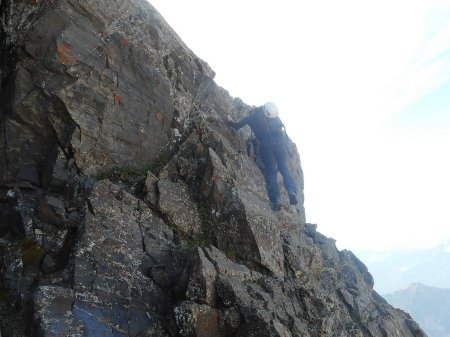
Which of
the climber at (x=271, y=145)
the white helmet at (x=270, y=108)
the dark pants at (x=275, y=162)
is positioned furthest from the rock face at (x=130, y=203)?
the white helmet at (x=270, y=108)

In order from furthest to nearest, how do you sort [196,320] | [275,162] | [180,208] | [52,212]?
[275,162] → [180,208] → [52,212] → [196,320]

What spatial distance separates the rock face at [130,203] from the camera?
1215cm

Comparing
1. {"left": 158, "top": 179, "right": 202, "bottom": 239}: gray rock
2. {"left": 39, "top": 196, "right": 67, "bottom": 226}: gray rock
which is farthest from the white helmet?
{"left": 39, "top": 196, "right": 67, "bottom": 226}: gray rock

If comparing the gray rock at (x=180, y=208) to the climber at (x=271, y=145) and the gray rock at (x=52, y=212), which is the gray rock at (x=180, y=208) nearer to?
the gray rock at (x=52, y=212)

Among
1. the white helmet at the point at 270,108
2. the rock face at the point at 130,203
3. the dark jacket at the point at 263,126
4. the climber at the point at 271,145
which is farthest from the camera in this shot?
the dark jacket at the point at 263,126

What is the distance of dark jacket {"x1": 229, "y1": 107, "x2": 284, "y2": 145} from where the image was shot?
2421 cm

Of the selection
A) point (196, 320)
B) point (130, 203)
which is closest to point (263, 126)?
point (130, 203)

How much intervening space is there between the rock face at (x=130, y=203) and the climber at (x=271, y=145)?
1.31m

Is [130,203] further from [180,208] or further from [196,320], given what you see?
[196,320]

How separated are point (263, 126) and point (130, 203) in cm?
1203

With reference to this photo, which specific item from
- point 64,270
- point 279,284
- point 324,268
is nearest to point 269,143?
point 324,268

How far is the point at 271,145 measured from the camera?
25312mm

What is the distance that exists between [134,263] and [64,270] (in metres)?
2.58

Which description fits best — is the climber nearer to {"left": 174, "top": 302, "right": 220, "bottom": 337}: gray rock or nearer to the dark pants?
the dark pants
